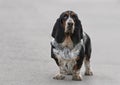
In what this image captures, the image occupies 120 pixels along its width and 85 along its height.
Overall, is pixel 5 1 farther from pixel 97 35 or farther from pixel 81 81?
pixel 81 81

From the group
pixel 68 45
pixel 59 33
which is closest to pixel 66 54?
pixel 68 45

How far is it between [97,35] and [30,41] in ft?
7.41

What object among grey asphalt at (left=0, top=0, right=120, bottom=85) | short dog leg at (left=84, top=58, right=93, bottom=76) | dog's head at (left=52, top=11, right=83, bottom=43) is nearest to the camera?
dog's head at (left=52, top=11, right=83, bottom=43)

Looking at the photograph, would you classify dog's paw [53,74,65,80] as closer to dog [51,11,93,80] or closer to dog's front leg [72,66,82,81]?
dog [51,11,93,80]

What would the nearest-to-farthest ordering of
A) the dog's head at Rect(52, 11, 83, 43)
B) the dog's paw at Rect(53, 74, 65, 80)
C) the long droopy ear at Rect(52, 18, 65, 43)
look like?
the dog's head at Rect(52, 11, 83, 43) → the long droopy ear at Rect(52, 18, 65, 43) → the dog's paw at Rect(53, 74, 65, 80)

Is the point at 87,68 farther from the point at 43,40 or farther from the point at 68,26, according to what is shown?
the point at 43,40

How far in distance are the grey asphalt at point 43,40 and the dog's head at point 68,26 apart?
0.71 meters

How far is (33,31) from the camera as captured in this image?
17906 millimetres

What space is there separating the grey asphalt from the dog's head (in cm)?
71

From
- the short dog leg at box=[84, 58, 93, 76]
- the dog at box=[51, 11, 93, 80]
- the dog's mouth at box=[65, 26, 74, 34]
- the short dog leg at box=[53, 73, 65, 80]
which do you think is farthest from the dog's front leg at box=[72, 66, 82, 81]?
the dog's mouth at box=[65, 26, 74, 34]

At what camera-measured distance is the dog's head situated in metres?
10.7

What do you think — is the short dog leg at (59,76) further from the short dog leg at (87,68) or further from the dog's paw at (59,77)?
the short dog leg at (87,68)

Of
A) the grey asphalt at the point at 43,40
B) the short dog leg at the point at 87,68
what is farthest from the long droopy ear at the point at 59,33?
the short dog leg at the point at 87,68

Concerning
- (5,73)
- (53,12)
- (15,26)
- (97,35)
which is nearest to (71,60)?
(5,73)
